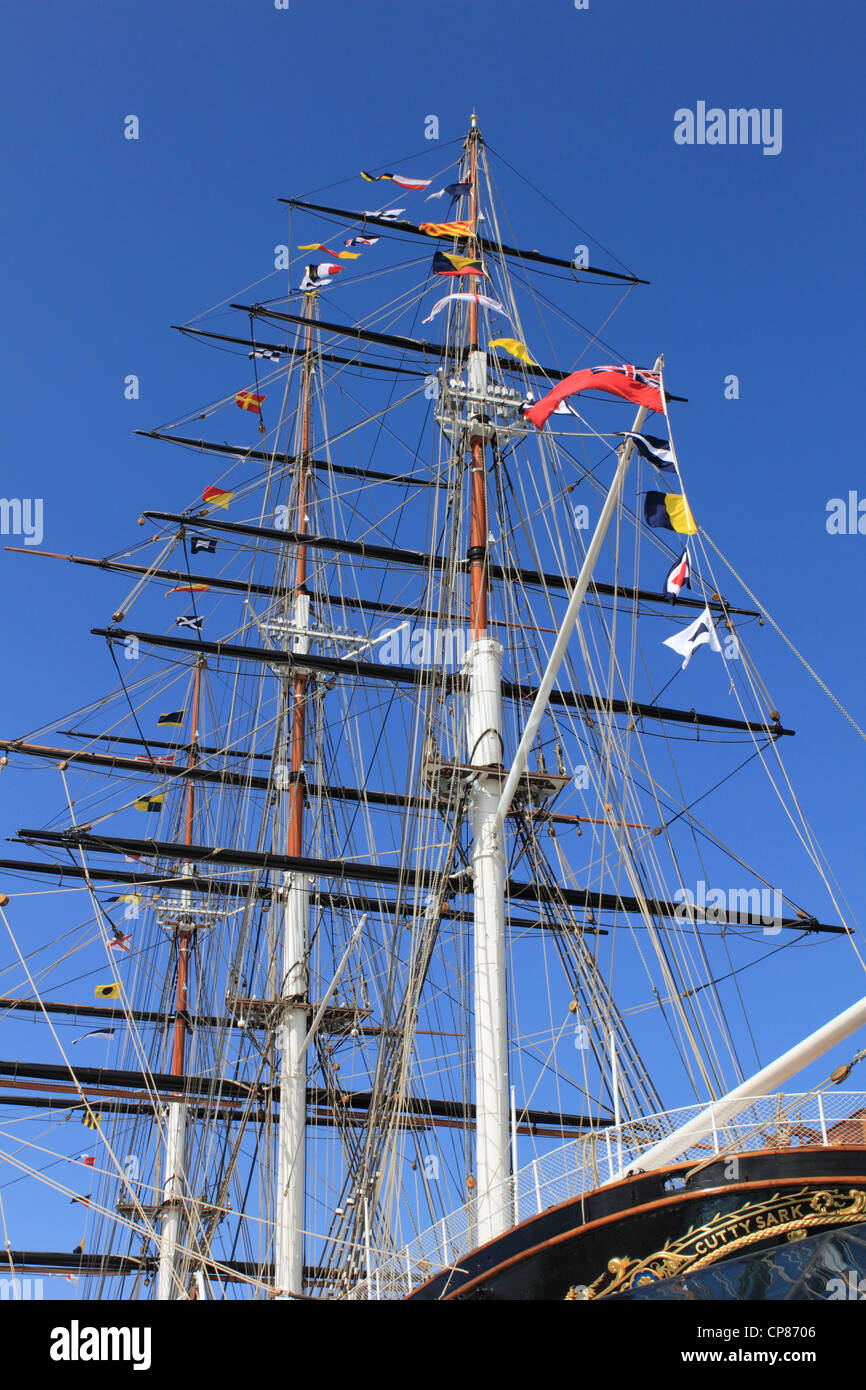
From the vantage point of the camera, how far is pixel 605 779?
19.4 meters

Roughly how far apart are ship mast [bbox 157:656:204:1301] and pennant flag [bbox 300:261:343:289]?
1061 cm

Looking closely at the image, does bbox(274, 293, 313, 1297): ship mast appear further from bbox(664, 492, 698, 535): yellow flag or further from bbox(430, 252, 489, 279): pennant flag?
bbox(664, 492, 698, 535): yellow flag

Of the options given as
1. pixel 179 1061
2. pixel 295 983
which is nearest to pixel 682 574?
pixel 295 983

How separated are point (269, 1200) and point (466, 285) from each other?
17338 millimetres

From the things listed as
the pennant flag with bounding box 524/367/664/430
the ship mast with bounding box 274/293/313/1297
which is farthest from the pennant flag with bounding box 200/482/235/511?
the pennant flag with bounding box 524/367/664/430

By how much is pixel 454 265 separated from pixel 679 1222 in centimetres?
1650

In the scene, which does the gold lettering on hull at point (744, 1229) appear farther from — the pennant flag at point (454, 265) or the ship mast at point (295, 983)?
the pennant flag at point (454, 265)

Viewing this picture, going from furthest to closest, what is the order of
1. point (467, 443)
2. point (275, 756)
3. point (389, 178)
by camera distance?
point (275, 756), point (389, 178), point (467, 443)

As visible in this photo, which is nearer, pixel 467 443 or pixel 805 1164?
pixel 805 1164

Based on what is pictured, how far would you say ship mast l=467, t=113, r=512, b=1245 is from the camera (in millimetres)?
15805

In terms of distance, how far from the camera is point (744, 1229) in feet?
34.4

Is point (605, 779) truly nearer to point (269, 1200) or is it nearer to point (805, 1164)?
point (805, 1164)

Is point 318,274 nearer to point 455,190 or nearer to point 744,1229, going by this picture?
point 455,190
